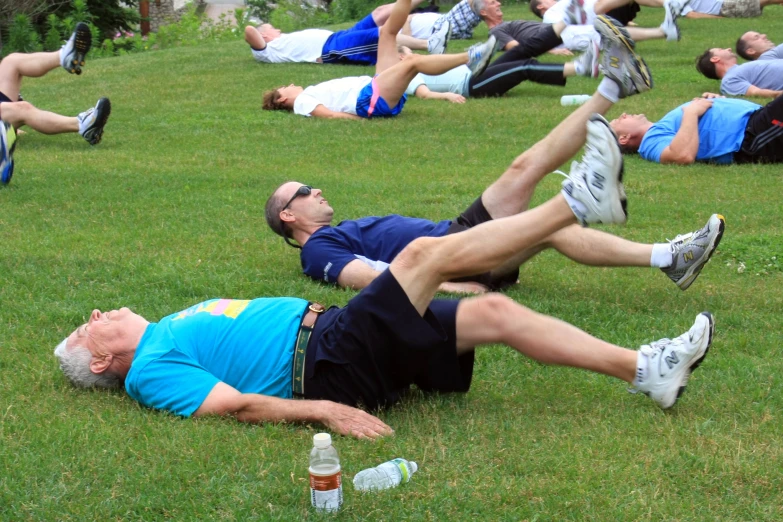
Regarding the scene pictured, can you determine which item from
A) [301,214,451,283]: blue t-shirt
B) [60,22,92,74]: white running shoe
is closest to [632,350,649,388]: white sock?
[301,214,451,283]: blue t-shirt

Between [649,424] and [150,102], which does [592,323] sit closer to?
[649,424]

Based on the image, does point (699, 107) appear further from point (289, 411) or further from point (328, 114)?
point (289, 411)

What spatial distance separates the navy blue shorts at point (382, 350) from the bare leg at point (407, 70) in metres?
5.50

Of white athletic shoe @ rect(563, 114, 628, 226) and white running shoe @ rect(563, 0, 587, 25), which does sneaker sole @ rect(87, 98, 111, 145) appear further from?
white athletic shoe @ rect(563, 114, 628, 226)

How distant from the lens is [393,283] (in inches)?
155

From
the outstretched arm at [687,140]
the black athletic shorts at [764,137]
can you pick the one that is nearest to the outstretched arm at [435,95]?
the outstretched arm at [687,140]

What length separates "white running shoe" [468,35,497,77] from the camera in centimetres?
872

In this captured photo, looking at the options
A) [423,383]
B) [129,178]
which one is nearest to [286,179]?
[129,178]

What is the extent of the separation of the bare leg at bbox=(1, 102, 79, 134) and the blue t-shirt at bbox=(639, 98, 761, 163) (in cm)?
626

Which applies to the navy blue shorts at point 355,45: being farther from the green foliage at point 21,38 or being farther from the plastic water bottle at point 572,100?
the green foliage at point 21,38

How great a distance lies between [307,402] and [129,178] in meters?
5.65

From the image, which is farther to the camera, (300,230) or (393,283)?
(300,230)

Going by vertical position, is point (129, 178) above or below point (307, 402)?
below

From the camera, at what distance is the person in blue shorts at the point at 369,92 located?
10.6 metres
